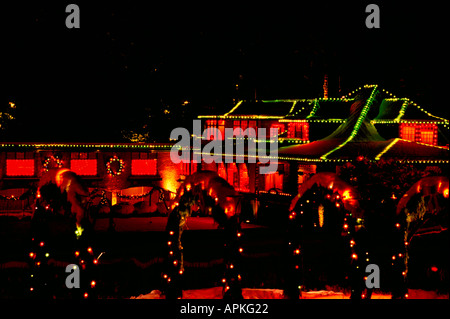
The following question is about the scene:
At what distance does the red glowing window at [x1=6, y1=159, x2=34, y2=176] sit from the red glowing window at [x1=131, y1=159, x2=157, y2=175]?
429cm

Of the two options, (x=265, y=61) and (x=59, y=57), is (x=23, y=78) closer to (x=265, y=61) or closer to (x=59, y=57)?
(x=59, y=57)

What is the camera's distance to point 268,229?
21391 millimetres

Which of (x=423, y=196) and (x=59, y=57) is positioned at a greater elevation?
(x=59, y=57)

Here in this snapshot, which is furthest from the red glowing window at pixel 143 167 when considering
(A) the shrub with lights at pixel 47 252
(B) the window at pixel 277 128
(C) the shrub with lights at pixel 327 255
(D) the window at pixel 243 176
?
(A) the shrub with lights at pixel 47 252

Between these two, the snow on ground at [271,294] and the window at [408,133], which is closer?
the snow on ground at [271,294]

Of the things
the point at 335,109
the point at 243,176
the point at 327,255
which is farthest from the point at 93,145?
the point at 327,255

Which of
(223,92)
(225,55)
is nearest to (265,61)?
(225,55)

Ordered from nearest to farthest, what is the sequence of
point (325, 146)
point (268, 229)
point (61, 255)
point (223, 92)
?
point (61, 255)
point (268, 229)
point (325, 146)
point (223, 92)

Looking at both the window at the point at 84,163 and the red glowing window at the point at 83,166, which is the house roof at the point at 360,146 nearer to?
the window at the point at 84,163

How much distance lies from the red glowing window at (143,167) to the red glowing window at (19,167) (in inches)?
169

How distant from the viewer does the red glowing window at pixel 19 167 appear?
2486 cm

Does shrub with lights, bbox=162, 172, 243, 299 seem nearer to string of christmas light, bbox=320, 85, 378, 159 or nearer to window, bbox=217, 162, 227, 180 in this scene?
string of christmas light, bbox=320, 85, 378, 159

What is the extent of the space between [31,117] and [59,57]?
349 centimetres

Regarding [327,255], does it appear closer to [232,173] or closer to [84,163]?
[84,163]
